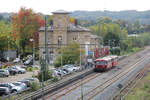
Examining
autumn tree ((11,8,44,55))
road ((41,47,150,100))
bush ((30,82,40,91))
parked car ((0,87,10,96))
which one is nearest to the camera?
parked car ((0,87,10,96))

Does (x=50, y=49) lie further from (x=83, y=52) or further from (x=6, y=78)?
(x=6, y=78)

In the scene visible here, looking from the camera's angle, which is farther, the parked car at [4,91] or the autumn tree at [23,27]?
the autumn tree at [23,27]

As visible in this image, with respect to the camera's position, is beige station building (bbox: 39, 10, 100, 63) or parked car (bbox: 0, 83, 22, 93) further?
beige station building (bbox: 39, 10, 100, 63)

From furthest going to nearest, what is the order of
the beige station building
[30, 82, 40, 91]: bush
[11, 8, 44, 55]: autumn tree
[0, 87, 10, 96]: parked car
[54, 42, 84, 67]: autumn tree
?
[11, 8, 44, 55]: autumn tree, the beige station building, [54, 42, 84, 67]: autumn tree, [30, 82, 40, 91]: bush, [0, 87, 10, 96]: parked car

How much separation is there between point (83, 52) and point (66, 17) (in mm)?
13264

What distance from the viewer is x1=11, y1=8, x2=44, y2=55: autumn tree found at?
68.1 meters

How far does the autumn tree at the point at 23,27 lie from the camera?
6814 centimetres

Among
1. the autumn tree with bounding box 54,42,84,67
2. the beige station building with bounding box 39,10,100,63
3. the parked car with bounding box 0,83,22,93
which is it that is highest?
the beige station building with bounding box 39,10,100,63

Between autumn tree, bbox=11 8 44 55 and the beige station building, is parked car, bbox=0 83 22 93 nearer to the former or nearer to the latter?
the beige station building

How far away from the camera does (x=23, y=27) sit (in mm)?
68250

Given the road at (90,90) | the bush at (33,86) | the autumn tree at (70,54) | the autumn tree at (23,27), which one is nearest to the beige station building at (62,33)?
the autumn tree at (23,27)

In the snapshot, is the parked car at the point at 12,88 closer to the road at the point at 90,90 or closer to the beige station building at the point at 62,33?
the road at the point at 90,90

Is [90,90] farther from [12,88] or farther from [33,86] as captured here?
[12,88]

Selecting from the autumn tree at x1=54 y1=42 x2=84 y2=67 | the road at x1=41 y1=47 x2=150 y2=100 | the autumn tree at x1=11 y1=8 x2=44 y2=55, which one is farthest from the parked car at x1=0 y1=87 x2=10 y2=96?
the autumn tree at x1=11 y1=8 x2=44 y2=55
